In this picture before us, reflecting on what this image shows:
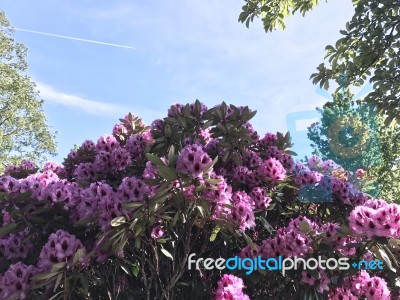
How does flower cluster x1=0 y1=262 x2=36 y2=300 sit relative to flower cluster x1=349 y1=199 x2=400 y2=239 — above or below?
below

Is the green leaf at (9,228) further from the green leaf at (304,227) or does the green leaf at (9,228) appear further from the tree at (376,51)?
the tree at (376,51)

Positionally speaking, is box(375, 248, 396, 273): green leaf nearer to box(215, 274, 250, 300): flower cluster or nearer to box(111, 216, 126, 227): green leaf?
box(215, 274, 250, 300): flower cluster

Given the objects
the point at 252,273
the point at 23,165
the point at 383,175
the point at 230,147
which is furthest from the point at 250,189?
the point at 383,175

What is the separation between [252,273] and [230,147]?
85cm

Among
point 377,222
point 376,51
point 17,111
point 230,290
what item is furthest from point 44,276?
point 17,111

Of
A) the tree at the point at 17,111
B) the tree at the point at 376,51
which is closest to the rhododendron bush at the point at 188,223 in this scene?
the tree at the point at 376,51

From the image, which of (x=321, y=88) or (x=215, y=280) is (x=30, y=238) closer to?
(x=215, y=280)

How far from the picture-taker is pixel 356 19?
4387 mm

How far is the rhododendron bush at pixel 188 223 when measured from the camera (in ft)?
7.50

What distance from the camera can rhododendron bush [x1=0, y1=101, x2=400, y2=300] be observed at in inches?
90.0

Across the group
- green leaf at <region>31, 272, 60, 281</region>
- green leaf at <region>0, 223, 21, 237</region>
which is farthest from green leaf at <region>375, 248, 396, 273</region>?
green leaf at <region>0, 223, 21, 237</region>

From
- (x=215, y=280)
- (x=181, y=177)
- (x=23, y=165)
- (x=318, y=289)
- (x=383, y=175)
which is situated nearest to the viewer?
(x=181, y=177)

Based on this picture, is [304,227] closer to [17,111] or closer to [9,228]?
[9,228]

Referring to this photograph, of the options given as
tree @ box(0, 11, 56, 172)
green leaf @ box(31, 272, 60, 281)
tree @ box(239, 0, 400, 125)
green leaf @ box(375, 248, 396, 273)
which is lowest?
green leaf @ box(31, 272, 60, 281)
